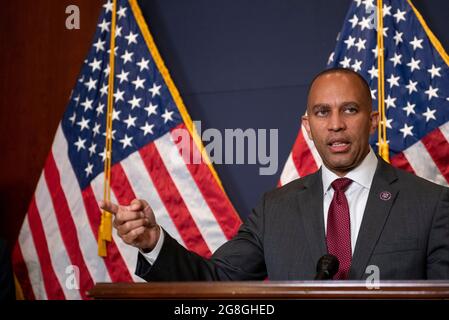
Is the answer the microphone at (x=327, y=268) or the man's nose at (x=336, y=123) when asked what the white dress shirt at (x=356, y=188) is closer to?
the man's nose at (x=336, y=123)

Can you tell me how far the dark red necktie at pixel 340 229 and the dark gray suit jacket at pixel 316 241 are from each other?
0.09 feet

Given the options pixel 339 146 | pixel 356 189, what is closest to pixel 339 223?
pixel 356 189

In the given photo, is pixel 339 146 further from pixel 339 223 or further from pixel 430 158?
pixel 430 158

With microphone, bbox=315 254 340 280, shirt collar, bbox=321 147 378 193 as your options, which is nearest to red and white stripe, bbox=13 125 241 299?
shirt collar, bbox=321 147 378 193

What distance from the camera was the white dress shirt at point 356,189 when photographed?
2.14 meters

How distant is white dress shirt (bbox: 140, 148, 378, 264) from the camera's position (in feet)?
7.01

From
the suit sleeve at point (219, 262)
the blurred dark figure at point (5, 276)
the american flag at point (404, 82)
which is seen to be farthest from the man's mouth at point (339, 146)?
the blurred dark figure at point (5, 276)

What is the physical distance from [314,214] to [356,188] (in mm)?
171

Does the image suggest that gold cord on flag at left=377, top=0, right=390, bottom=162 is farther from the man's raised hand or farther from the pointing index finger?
the pointing index finger

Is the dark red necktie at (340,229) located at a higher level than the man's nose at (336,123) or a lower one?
lower

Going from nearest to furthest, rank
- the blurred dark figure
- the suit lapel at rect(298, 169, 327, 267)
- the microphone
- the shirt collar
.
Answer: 1. the microphone
2. the suit lapel at rect(298, 169, 327, 267)
3. the shirt collar
4. the blurred dark figure

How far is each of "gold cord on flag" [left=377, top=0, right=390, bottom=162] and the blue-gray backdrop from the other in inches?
12.8
